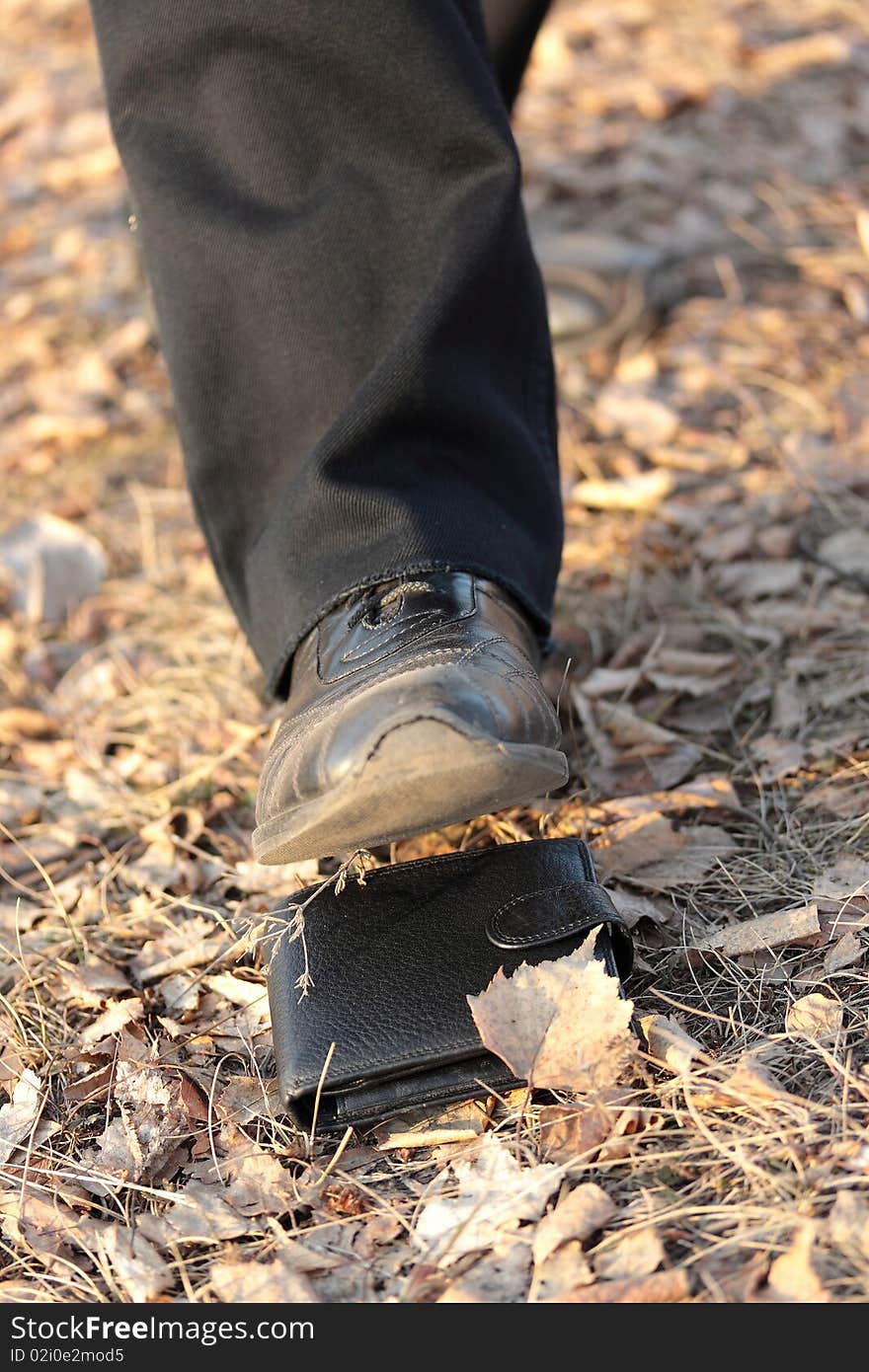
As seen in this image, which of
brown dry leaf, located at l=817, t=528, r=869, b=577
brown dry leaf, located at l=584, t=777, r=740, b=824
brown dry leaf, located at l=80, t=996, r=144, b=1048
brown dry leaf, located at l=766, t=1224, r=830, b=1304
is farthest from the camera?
brown dry leaf, located at l=817, t=528, r=869, b=577

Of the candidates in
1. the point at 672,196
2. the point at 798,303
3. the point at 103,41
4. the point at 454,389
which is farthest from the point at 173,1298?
the point at 672,196

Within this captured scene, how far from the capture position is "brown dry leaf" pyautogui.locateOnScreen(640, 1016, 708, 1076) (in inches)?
44.5

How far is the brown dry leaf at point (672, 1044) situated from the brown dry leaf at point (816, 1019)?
90 millimetres

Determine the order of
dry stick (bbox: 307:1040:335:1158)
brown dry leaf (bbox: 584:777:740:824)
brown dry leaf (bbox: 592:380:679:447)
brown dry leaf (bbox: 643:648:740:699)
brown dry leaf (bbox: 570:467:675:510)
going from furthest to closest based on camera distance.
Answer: brown dry leaf (bbox: 592:380:679:447)
brown dry leaf (bbox: 570:467:675:510)
brown dry leaf (bbox: 643:648:740:699)
brown dry leaf (bbox: 584:777:740:824)
dry stick (bbox: 307:1040:335:1158)

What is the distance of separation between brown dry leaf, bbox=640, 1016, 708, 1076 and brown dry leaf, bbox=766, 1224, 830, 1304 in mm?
189

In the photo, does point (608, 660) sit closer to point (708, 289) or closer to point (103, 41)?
point (103, 41)

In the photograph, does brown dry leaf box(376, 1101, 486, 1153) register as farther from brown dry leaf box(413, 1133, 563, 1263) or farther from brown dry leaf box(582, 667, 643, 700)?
brown dry leaf box(582, 667, 643, 700)

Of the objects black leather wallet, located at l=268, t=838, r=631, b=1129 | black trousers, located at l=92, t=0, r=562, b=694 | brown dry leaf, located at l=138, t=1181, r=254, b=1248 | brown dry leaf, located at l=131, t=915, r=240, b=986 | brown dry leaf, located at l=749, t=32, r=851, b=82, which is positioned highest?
black trousers, located at l=92, t=0, r=562, b=694

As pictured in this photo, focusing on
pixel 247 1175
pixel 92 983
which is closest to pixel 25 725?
pixel 92 983

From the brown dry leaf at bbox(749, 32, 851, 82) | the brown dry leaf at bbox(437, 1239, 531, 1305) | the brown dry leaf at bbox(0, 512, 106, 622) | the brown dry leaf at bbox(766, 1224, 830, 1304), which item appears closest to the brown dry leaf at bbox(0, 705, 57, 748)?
the brown dry leaf at bbox(0, 512, 106, 622)

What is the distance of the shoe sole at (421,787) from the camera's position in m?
1.08

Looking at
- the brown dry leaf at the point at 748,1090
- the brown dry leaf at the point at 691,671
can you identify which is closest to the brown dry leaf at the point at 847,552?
the brown dry leaf at the point at 691,671

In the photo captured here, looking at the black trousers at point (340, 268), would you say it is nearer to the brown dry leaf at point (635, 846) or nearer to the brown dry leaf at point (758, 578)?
the brown dry leaf at point (635, 846)

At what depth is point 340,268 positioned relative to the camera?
55.9 inches
